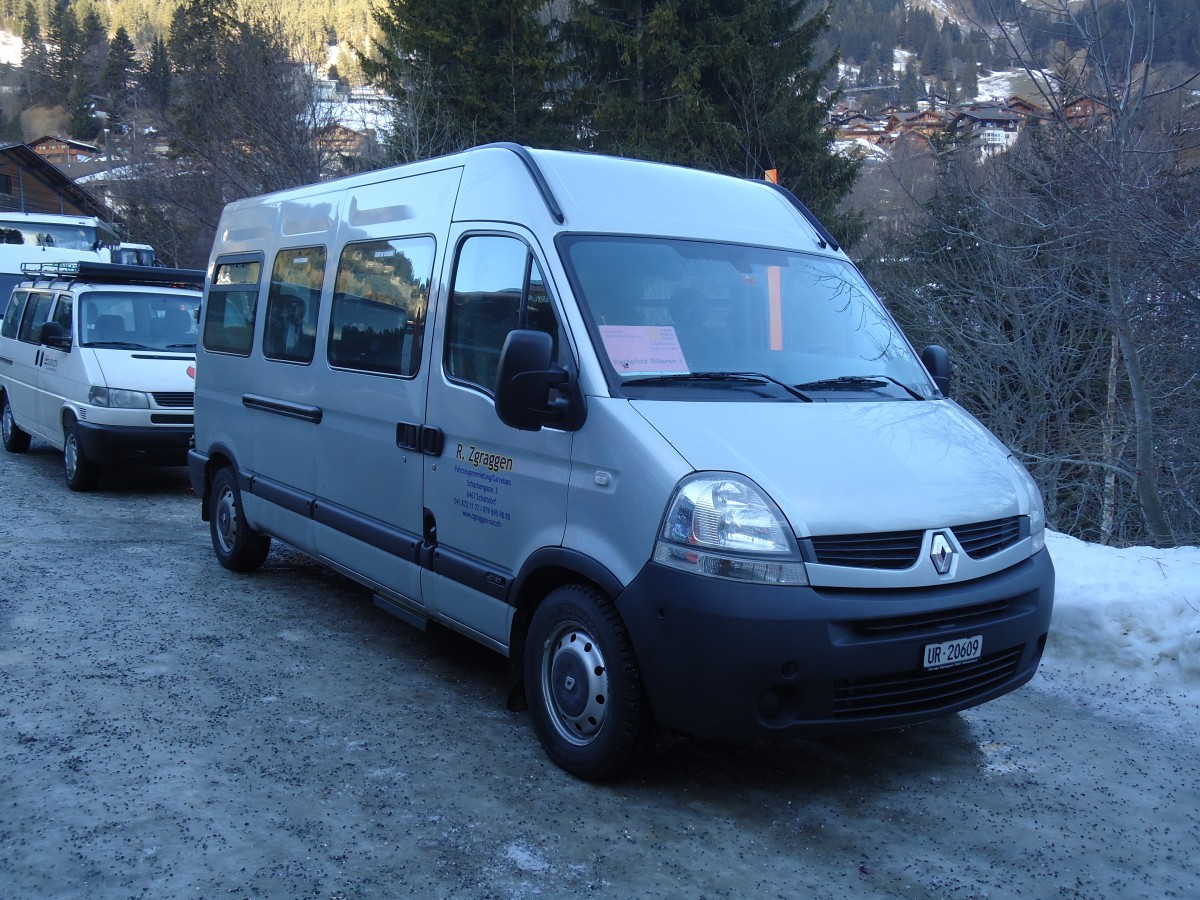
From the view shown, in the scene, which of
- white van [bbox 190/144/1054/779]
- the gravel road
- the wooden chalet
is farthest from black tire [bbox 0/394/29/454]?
the wooden chalet

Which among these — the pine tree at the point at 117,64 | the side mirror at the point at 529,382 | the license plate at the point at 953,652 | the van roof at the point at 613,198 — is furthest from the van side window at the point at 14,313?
the pine tree at the point at 117,64

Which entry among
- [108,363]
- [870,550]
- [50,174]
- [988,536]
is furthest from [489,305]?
[50,174]

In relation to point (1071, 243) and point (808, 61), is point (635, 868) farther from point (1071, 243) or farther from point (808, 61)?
point (808, 61)

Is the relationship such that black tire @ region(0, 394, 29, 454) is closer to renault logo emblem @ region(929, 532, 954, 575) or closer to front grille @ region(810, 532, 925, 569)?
front grille @ region(810, 532, 925, 569)

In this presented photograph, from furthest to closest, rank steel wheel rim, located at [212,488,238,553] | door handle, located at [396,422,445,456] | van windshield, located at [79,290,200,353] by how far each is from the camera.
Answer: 1. van windshield, located at [79,290,200,353]
2. steel wheel rim, located at [212,488,238,553]
3. door handle, located at [396,422,445,456]

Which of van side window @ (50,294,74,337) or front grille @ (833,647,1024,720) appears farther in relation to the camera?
van side window @ (50,294,74,337)

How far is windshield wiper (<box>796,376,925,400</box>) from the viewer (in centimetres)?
456

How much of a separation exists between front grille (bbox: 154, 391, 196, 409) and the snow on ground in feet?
26.4

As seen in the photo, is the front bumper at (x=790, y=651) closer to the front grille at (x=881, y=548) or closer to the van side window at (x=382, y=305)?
the front grille at (x=881, y=548)

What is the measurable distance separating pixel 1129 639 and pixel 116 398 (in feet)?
29.1

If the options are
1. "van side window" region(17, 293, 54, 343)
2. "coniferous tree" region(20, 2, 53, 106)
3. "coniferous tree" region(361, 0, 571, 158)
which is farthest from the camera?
"coniferous tree" region(20, 2, 53, 106)

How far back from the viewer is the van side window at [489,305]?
4512mm

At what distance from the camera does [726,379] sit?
4383 millimetres

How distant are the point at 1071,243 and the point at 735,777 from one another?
684 centimetres
